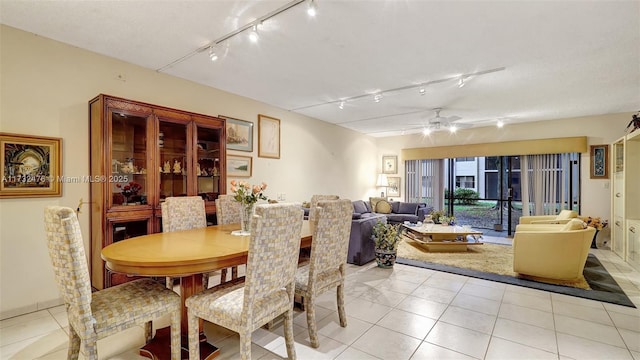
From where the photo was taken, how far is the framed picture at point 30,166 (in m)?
2.59

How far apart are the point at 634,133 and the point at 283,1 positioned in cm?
523

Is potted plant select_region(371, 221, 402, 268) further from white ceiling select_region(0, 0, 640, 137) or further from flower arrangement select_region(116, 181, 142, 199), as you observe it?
flower arrangement select_region(116, 181, 142, 199)

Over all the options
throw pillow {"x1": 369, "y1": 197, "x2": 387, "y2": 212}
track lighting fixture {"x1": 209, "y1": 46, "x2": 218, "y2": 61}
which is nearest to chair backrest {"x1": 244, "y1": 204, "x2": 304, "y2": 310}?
track lighting fixture {"x1": 209, "y1": 46, "x2": 218, "y2": 61}

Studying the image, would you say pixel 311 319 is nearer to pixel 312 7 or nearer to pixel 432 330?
pixel 432 330

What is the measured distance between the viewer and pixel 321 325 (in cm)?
249

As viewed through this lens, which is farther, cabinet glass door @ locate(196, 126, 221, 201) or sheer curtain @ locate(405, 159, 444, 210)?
sheer curtain @ locate(405, 159, 444, 210)

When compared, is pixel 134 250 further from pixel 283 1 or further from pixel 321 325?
pixel 283 1

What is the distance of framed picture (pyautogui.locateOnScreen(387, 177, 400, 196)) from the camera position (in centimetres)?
827

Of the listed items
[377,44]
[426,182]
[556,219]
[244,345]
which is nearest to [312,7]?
[377,44]

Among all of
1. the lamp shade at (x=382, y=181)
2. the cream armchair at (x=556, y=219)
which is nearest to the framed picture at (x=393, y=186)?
the lamp shade at (x=382, y=181)

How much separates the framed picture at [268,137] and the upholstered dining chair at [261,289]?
3.29 metres

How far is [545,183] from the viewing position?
630 centimetres

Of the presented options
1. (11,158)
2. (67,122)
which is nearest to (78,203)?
(11,158)

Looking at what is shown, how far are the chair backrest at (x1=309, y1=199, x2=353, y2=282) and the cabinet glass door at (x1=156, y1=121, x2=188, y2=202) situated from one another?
2.14 meters
